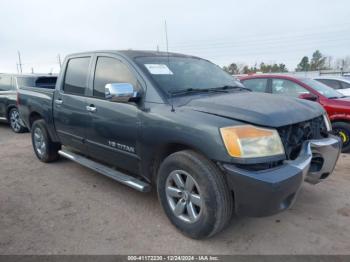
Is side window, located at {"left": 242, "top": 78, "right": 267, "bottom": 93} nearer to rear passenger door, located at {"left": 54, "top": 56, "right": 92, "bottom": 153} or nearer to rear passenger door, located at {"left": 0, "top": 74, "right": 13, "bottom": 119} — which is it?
rear passenger door, located at {"left": 54, "top": 56, "right": 92, "bottom": 153}

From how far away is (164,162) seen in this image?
2.87 m

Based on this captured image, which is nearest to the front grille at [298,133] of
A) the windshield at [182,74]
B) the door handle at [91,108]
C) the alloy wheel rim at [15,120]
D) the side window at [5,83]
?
the windshield at [182,74]

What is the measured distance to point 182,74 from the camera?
137 inches

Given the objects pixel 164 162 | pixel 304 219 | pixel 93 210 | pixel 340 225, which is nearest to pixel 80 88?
pixel 93 210

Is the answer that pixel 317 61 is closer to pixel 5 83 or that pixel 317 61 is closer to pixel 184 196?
pixel 5 83

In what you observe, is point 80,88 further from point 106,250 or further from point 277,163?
point 277,163

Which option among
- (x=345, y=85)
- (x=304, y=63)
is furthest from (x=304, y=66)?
(x=345, y=85)

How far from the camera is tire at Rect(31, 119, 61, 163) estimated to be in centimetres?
503

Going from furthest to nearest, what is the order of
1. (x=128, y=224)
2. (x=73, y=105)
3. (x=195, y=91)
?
(x=73, y=105), (x=195, y=91), (x=128, y=224)

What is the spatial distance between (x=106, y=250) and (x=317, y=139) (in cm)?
235

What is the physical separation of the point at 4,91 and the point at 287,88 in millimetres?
7887

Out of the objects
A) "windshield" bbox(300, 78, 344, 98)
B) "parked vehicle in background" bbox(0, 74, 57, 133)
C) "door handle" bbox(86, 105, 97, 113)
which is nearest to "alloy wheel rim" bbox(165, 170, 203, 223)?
"door handle" bbox(86, 105, 97, 113)

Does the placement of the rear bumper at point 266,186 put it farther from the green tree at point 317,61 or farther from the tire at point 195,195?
the green tree at point 317,61

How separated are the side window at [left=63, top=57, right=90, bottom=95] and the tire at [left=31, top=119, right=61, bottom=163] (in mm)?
1079
